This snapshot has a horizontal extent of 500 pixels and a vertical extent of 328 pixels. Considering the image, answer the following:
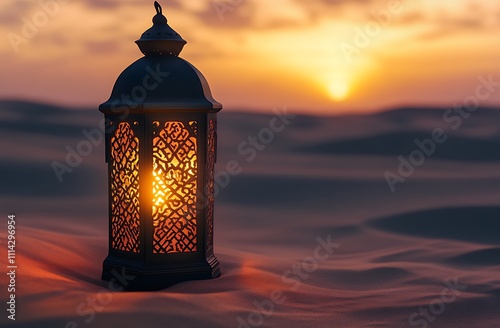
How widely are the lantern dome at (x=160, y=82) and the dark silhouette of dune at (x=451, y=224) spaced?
4447 millimetres

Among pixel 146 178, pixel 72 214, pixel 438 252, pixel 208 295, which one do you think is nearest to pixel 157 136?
pixel 146 178

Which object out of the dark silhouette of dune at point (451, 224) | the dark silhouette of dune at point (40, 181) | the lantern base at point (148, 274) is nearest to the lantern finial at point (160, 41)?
the lantern base at point (148, 274)

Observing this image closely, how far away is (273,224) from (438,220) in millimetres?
2240

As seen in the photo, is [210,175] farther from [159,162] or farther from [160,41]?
[160,41]

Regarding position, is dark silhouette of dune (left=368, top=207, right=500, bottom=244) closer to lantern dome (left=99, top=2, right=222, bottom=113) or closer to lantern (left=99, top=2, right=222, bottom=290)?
lantern (left=99, top=2, right=222, bottom=290)

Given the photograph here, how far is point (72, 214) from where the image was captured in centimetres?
910

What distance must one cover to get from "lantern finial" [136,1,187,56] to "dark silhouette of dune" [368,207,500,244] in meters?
4.61

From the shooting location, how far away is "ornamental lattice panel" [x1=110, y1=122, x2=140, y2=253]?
17.2 feet

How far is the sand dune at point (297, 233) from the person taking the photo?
4.66 m

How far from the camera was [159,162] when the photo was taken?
17.0 feet

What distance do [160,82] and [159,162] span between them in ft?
1.99

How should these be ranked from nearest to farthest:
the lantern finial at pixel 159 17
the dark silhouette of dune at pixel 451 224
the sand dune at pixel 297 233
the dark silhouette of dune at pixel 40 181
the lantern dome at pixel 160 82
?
the sand dune at pixel 297 233, the lantern dome at pixel 160 82, the lantern finial at pixel 159 17, the dark silhouette of dune at pixel 451 224, the dark silhouette of dune at pixel 40 181

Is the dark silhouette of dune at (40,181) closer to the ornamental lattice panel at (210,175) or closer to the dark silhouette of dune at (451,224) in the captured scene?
the dark silhouette of dune at (451,224)

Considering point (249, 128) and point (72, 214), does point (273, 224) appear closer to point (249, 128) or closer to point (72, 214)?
point (72, 214)
